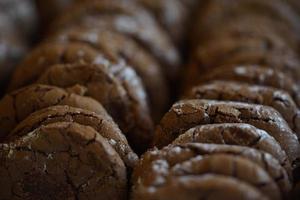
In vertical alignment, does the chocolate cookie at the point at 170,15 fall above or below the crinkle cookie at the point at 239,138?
above

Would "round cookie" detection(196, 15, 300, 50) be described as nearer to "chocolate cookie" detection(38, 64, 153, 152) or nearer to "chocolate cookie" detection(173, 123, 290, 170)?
"chocolate cookie" detection(38, 64, 153, 152)

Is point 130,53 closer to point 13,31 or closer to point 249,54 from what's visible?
point 249,54

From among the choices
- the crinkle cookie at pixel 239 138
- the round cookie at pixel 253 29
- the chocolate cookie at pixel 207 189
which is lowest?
the chocolate cookie at pixel 207 189

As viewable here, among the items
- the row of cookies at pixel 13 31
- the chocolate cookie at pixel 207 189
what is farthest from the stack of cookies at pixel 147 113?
the row of cookies at pixel 13 31

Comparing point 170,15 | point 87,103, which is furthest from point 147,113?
point 170,15

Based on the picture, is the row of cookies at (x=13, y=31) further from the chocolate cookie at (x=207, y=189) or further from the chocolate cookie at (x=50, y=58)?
the chocolate cookie at (x=207, y=189)

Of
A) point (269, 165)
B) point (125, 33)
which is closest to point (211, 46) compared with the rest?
point (125, 33)

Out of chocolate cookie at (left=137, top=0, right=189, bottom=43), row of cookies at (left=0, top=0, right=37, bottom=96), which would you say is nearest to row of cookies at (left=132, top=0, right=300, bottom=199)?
chocolate cookie at (left=137, top=0, right=189, bottom=43)
